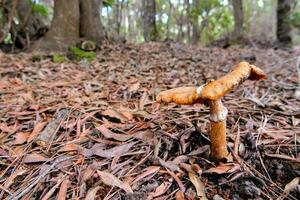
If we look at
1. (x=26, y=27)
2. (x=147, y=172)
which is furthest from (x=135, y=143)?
(x=26, y=27)

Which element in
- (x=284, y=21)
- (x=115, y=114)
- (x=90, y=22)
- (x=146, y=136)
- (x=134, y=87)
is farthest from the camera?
(x=284, y=21)

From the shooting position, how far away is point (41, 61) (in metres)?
3.71

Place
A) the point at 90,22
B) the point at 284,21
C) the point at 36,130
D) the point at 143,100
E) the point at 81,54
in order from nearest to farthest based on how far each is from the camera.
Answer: the point at 36,130
the point at 143,100
the point at 81,54
the point at 90,22
the point at 284,21

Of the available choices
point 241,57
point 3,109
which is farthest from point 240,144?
point 241,57

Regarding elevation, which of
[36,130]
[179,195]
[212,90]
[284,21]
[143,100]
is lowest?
[179,195]

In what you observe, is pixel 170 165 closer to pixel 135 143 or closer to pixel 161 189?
pixel 161 189

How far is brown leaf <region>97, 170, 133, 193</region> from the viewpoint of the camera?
1.44 meters

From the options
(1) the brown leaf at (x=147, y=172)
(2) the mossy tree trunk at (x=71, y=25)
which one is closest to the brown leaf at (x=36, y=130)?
(1) the brown leaf at (x=147, y=172)

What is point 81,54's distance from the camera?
4031 millimetres

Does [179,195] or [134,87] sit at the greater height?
[134,87]

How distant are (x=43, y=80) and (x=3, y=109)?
81 cm

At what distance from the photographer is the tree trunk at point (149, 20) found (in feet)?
22.8

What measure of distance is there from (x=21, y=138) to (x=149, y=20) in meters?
5.51

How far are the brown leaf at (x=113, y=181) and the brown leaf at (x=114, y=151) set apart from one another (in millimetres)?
142
